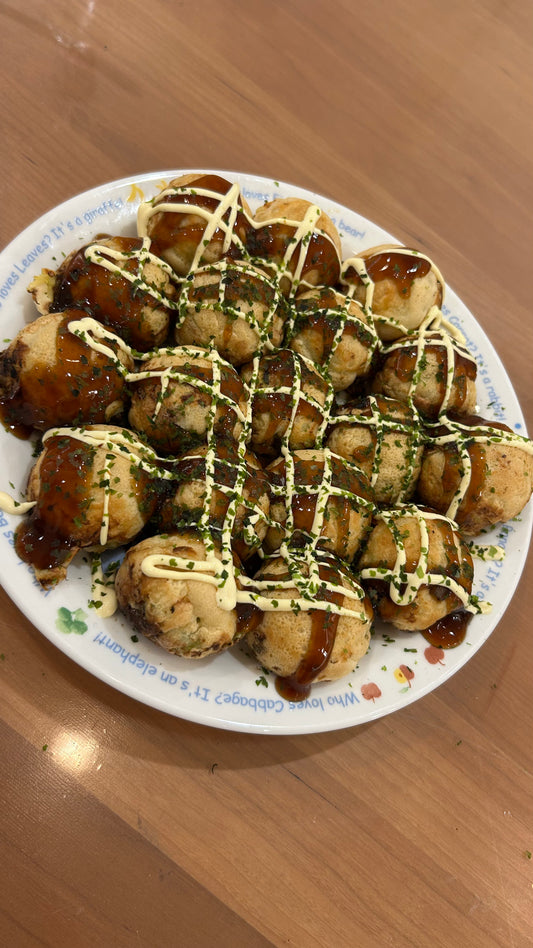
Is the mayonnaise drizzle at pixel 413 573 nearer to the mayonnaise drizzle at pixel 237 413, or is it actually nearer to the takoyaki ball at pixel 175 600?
the mayonnaise drizzle at pixel 237 413

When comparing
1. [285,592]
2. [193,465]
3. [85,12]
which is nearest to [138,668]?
[285,592]

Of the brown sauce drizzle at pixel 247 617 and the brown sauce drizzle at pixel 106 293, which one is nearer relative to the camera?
the brown sauce drizzle at pixel 247 617

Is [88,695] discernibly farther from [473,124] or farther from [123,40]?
[473,124]

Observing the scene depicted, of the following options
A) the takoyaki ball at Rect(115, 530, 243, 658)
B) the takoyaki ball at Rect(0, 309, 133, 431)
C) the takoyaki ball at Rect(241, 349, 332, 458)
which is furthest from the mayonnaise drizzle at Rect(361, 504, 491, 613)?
the takoyaki ball at Rect(0, 309, 133, 431)

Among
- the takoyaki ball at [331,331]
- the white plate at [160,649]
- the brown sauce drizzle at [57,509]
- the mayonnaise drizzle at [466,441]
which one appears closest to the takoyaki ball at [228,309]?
the takoyaki ball at [331,331]

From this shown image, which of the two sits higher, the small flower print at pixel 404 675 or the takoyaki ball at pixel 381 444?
the takoyaki ball at pixel 381 444

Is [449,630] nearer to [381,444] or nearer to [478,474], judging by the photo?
[478,474]

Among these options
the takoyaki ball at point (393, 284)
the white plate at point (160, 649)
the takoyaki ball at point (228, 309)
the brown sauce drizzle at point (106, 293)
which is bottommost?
the white plate at point (160, 649)
